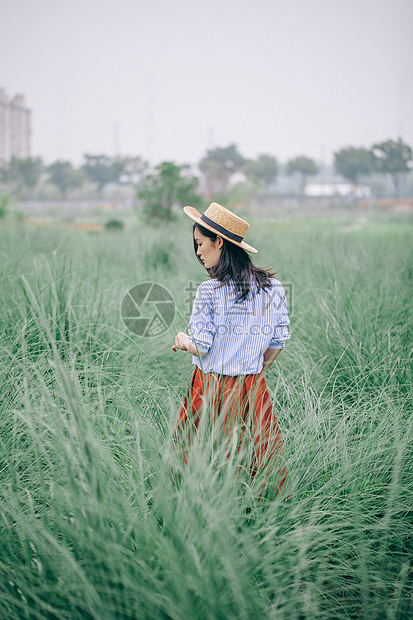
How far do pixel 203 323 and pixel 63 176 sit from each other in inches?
1823

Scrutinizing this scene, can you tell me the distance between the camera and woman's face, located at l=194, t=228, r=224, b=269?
1.88 m

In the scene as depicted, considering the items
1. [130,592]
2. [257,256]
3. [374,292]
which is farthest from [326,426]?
[257,256]

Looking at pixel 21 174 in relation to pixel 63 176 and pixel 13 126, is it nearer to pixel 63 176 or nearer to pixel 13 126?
pixel 63 176

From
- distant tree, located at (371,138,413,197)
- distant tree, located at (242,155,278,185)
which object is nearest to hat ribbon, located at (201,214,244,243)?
distant tree, located at (371,138,413,197)

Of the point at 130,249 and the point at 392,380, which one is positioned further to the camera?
the point at 130,249

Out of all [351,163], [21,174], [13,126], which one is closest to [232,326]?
[21,174]

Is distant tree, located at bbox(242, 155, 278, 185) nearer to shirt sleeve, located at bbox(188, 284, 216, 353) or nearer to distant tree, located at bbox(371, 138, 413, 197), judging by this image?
distant tree, located at bbox(371, 138, 413, 197)

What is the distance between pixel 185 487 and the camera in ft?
4.35

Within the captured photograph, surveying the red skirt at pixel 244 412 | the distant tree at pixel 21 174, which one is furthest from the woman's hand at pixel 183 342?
the distant tree at pixel 21 174

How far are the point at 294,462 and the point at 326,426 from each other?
41cm

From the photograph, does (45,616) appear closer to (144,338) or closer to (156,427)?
(156,427)

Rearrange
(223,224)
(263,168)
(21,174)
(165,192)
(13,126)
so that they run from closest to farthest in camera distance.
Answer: (223,224)
(165,192)
(21,174)
(13,126)
(263,168)

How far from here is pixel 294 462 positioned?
1.75m

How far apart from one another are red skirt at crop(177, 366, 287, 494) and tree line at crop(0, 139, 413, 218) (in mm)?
10230
